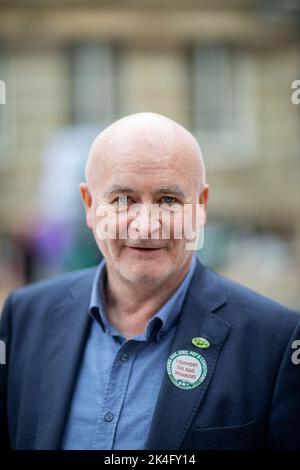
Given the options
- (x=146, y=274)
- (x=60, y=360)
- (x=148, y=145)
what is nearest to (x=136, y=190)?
(x=148, y=145)

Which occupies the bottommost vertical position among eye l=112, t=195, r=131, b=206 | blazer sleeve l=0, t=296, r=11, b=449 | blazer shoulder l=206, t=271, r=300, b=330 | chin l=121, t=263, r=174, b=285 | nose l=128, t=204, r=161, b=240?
blazer sleeve l=0, t=296, r=11, b=449

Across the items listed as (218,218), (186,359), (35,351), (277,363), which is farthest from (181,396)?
(218,218)

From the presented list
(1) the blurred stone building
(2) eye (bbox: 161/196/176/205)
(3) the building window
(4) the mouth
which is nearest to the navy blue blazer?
(4) the mouth

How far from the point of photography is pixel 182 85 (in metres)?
13.2

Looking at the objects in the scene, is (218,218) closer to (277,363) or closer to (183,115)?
(183,115)

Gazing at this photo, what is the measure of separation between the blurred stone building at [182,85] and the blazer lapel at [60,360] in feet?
34.8

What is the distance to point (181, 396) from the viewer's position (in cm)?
187

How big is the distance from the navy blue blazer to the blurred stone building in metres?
10.6

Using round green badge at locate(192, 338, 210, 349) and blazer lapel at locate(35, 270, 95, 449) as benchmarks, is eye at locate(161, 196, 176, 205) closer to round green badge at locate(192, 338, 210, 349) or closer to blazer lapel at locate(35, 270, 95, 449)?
round green badge at locate(192, 338, 210, 349)

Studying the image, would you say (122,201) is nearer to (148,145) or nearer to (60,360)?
(148,145)

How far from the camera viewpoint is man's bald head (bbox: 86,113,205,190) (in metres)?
1.89

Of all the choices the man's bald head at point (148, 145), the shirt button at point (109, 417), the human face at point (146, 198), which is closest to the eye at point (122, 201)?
the human face at point (146, 198)

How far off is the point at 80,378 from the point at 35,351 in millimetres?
206

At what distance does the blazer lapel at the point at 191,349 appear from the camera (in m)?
1.84
